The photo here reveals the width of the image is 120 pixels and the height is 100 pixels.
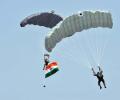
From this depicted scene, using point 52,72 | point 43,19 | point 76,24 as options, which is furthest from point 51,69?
point 76,24

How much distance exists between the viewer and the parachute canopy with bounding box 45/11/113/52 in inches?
1810

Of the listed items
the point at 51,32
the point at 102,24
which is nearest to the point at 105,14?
the point at 102,24

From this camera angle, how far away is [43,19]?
162 ft

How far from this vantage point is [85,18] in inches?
1821

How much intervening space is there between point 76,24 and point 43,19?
3850 mm

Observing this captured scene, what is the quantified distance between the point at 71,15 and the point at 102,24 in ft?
7.69

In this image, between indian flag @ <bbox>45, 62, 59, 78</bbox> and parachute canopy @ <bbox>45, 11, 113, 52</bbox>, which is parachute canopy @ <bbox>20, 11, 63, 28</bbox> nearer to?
indian flag @ <bbox>45, 62, 59, 78</bbox>

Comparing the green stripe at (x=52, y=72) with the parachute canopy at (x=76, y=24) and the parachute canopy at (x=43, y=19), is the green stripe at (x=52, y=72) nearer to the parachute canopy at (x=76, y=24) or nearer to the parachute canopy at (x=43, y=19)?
the parachute canopy at (x=43, y=19)

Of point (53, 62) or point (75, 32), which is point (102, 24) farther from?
point (53, 62)

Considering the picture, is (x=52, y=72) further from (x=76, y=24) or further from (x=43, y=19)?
(x=76, y=24)

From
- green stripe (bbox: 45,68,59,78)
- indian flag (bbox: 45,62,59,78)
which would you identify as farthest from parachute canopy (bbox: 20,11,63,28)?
green stripe (bbox: 45,68,59,78)

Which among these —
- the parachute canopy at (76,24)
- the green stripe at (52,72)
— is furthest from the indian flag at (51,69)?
the parachute canopy at (76,24)

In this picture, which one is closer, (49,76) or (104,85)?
(104,85)

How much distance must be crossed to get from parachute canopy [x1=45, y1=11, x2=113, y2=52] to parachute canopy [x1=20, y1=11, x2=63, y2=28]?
9.91ft
